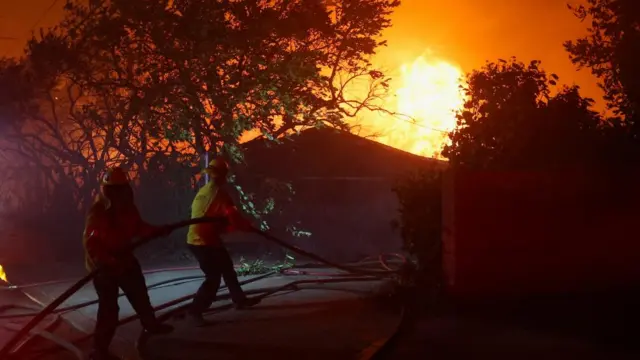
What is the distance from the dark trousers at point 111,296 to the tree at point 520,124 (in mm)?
6096

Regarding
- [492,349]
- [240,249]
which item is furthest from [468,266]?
[240,249]

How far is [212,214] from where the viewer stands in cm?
772

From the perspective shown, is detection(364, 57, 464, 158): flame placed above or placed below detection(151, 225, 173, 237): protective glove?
above

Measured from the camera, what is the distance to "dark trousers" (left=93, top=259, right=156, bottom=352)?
5902 millimetres

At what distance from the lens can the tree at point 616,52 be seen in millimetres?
11250

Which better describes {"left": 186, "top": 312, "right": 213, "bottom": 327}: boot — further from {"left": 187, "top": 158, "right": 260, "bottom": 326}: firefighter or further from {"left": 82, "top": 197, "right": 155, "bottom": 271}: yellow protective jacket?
{"left": 82, "top": 197, "right": 155, "bottom": 271}: yellow protective jacket

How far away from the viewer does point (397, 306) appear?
851 cm

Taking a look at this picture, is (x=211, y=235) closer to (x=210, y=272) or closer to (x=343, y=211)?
(x=210, y=272)

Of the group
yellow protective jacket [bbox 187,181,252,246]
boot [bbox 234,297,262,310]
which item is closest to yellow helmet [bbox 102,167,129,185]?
yellow protective jacket [bbox 187,181,252,246]

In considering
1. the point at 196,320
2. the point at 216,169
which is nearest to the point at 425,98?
the point at 216,169

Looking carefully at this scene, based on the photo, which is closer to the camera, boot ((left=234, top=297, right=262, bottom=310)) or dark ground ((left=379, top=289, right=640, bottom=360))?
dark ground ((left=379, top=289, right=640, bottom=360))

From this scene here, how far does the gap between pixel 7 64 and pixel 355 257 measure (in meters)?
11.2

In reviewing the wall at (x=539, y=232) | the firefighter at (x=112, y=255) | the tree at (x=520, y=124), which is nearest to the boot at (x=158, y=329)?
the firefighter at (x=112, y=255)

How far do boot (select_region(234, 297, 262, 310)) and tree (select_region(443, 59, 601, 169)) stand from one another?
4225mm
